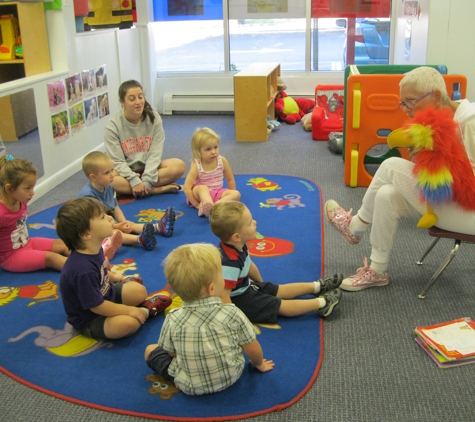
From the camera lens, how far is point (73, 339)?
214cm

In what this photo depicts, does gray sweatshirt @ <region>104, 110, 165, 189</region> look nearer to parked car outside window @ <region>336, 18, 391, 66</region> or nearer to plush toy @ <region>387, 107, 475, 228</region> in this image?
plush toy @ <region>387, 107, 475, 228</region>

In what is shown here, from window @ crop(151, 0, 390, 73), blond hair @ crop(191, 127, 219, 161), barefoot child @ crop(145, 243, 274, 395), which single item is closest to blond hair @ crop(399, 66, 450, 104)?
barefoot child @ crop(145, 243, 274, 395)

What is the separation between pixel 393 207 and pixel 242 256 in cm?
72

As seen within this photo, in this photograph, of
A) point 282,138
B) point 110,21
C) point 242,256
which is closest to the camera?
point 242,256

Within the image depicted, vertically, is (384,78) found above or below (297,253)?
above

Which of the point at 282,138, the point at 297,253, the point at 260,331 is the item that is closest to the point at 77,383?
the point at 260,331

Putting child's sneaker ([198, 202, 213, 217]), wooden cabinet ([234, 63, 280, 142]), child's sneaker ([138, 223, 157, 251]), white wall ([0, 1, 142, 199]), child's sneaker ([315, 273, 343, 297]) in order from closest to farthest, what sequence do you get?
child's sneaker ([315, 273, 343, 297]) < child's sneaker ([138, 223, 157, 251]) < child's sneaker ([198, 202, 213, 217]) < white wall ([0, 1, 142, 199]) < wooden cabinet ([234, 63, 280, 142])

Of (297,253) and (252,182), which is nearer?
(297,253)

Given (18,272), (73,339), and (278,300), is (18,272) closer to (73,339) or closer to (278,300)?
(73,339)

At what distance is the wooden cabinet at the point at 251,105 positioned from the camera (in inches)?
197

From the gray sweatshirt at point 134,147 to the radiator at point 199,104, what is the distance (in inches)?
103

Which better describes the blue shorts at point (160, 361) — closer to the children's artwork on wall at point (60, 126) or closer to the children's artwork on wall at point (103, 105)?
the children's artwork on wall at point (60, 126)

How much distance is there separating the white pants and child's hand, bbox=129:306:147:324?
3.37 ft

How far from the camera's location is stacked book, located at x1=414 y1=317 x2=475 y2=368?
193 cm
